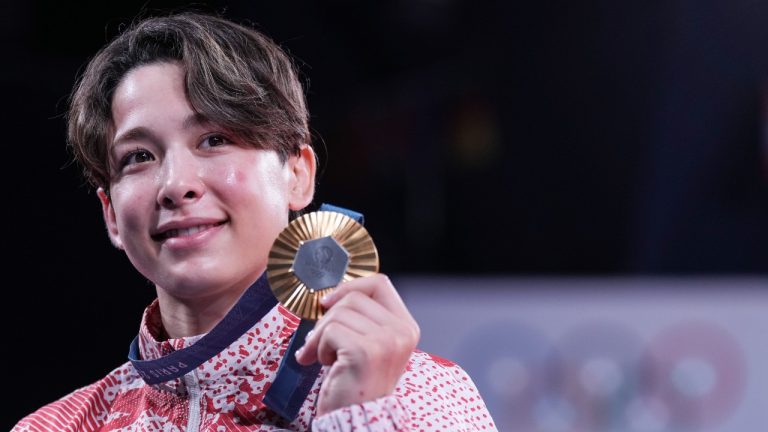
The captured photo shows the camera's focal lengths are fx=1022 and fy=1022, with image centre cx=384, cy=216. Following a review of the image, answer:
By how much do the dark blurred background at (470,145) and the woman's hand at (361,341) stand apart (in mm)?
1940

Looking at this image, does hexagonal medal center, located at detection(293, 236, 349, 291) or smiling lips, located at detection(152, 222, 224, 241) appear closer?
hexagonal medal center, located at detection(293, 236, 349, 291)

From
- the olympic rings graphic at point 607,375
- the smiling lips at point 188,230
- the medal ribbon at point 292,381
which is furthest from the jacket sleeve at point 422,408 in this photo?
the olympic rings graphic at point 607,375

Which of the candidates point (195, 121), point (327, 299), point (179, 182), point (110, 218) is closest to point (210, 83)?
point (195, 121)

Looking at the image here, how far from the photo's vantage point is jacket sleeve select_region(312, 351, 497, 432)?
3.89ft

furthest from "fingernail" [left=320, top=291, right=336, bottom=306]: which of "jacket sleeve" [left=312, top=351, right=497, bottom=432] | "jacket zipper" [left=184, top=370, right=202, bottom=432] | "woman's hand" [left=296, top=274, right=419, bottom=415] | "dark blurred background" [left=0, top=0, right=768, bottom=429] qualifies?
"dark blurred background" [left=0, top=0, right=768, bottom=429]

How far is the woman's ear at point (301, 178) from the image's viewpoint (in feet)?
5.27

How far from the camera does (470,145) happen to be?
430 cm

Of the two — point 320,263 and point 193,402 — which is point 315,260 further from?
point 193,402

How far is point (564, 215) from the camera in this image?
3887 mm

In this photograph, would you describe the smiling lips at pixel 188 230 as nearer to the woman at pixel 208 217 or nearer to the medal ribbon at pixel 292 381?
the woman at pixel 208 217

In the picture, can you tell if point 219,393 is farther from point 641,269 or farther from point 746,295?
point 641,269

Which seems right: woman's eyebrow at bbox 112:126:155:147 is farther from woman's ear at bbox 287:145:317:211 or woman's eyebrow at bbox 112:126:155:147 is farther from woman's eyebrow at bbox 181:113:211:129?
woman's ear at bbox 287:145:317:211

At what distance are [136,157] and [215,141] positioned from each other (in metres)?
0.13

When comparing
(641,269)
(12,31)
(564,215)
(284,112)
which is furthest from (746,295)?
(12,31)
